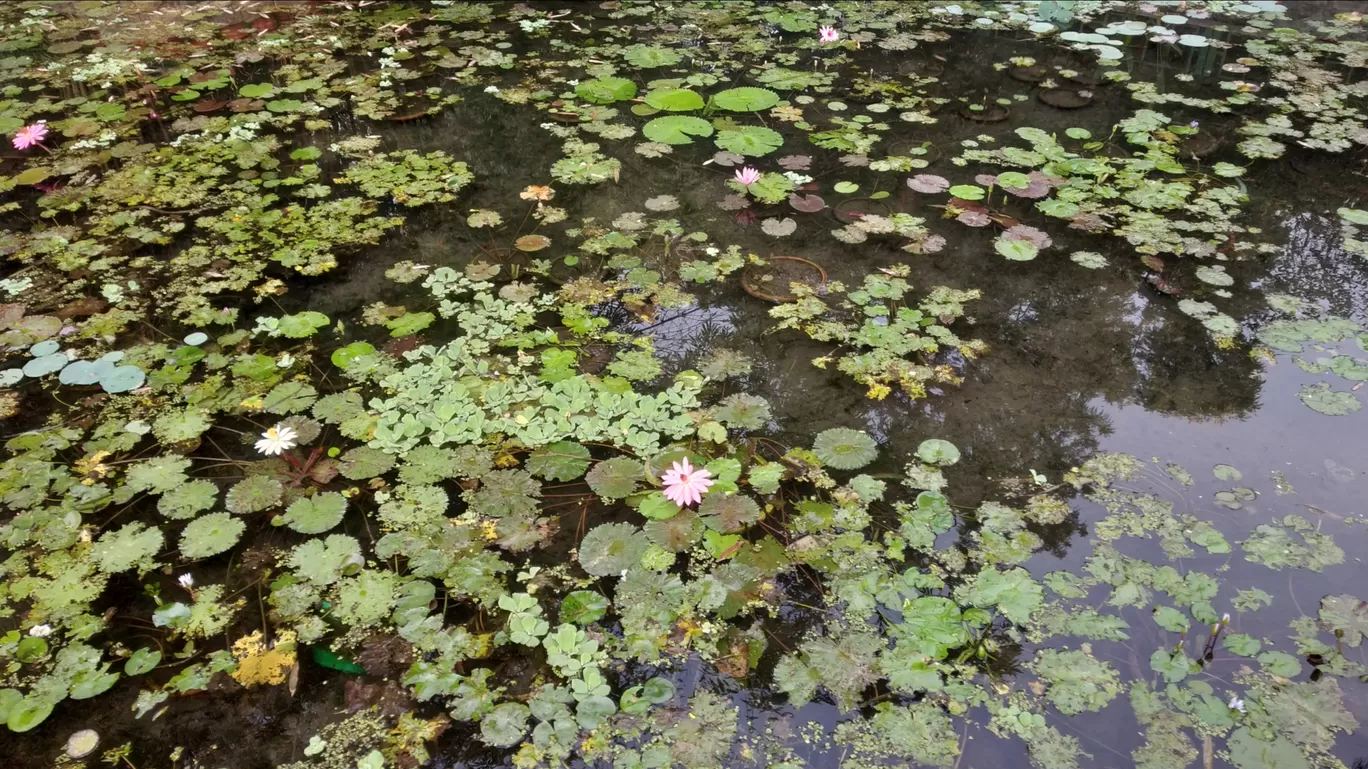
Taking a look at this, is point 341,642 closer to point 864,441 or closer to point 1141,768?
point 864,441

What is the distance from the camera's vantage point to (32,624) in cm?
192

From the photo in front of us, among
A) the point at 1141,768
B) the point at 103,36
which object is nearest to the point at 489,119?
the point at 103,36

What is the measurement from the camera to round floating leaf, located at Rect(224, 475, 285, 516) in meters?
2.18

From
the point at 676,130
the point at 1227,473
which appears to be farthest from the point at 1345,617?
the point at 676,130

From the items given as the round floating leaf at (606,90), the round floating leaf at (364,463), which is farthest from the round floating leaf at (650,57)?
the round floating leaf at (364,463)

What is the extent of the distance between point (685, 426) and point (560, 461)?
0.42 metres

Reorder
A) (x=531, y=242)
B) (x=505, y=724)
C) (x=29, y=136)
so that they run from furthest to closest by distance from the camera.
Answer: (x=29, y=136)
(x=531, y=242)
(x=505, y=724)

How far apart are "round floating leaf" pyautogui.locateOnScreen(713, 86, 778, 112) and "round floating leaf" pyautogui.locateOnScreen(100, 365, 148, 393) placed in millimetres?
3132

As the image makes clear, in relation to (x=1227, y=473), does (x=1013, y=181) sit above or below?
above

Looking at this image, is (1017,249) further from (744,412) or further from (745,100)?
(745,100)

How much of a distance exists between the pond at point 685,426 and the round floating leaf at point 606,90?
3cm

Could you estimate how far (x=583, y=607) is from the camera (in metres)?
1.92

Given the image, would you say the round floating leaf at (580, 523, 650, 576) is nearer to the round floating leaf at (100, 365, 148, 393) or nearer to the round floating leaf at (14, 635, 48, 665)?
the round floating leaf at (14, 635, 48, 665)

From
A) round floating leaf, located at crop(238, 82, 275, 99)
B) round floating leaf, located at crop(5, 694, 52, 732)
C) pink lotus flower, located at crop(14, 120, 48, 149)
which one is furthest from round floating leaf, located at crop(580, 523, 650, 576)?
round floating leaf, located at crop(238, 82, 275, 99)
